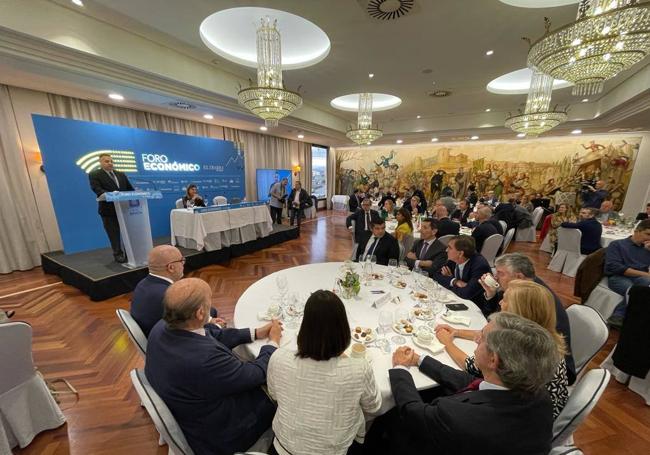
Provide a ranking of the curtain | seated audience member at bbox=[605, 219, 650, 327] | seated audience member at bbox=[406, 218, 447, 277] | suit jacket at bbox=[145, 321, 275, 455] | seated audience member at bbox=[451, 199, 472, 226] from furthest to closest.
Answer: seated audience member at bbox=[451, 199, 472, 226] < the curtain < seated audience member at bbox=[406, 218, 447, 277] < seated audience member at bbox=[605, 219, 650, 327] < suit jacket at bbox=[145, 321, 275, 455]

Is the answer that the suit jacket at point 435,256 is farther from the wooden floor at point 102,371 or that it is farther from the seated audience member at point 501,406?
the seated audience member at point 501,406

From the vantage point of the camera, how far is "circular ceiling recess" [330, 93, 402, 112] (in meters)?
7.52

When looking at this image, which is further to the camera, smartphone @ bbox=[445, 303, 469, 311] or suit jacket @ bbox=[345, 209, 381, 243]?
suit jacket @ bbox=[345, 209, 381, 243]

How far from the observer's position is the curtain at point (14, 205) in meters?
4.54

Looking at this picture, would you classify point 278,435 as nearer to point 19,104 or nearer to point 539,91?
point 539,91

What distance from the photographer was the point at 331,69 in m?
4.71

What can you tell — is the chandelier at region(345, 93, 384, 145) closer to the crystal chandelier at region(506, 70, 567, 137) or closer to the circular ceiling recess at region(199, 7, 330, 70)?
the circular ceiling recess at region(199, 7, 330, 70)

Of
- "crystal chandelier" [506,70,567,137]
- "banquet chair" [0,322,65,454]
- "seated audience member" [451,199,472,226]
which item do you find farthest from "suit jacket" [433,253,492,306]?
"seated audience member" [451,199,472,226]

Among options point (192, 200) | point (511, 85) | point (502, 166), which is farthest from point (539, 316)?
point (502, 166)

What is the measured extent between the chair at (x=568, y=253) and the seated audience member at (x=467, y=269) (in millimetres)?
3880

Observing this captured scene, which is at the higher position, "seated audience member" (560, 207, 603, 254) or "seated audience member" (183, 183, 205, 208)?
"seated audience member" (183, 183, 205, 208)

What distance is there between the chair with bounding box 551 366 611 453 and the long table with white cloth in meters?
5.51

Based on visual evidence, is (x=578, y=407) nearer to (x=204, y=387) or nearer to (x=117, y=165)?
(x=204, y=387)

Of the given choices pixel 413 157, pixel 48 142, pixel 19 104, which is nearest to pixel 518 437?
pixel 48 142
